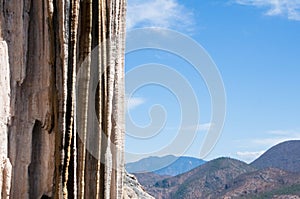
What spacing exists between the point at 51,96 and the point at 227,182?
6173 centimetres

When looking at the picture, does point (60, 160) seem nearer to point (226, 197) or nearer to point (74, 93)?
point (74, 93)

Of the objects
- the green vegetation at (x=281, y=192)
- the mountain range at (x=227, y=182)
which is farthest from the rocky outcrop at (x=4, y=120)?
the green vegetation at (x=281, y=192)

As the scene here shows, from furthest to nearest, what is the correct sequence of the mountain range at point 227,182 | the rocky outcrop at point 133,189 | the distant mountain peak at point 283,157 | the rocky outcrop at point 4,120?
the distant mountain peak at point 283,157 < the mountain range at point 227,182 < the rocky outcrop at point 133,189 < the rocky outcrop at point 4,120

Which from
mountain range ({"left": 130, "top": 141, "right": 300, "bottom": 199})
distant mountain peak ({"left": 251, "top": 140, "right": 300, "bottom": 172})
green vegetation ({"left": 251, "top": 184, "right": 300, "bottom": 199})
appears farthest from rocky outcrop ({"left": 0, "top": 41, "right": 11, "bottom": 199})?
distant mountain peak ({"left": 251, "top": 140, "right": 300, "bottom": 172})

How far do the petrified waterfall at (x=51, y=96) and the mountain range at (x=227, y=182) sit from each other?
40186 millimetres

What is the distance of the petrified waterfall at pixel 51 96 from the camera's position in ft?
23.0

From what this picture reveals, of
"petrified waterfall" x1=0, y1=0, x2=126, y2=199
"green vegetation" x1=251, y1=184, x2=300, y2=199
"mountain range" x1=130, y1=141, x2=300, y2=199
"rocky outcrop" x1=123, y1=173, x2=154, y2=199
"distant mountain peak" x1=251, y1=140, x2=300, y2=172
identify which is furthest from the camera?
"distant mountain peak" x1=251, y1=140, x2=300, y2=172

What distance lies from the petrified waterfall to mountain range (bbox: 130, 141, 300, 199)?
132 ft

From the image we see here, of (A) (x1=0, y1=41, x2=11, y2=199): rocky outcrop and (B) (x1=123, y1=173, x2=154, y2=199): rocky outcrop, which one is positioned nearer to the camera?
(A) (x1=0, y1=41, x2=11, y2=199): rocky outcrop

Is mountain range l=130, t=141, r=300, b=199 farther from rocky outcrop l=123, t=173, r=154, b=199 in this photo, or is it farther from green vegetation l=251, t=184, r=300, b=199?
rocky outcrop l=123, t=173, r=154, b=199

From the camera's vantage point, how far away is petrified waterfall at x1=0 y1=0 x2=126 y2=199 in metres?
7.02

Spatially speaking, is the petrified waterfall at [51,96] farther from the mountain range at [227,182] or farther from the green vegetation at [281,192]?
the green vegetation at [281,192]

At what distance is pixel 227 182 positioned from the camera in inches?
2665

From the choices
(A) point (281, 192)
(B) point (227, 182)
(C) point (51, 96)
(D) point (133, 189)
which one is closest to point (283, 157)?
(B) point (227, 182)
